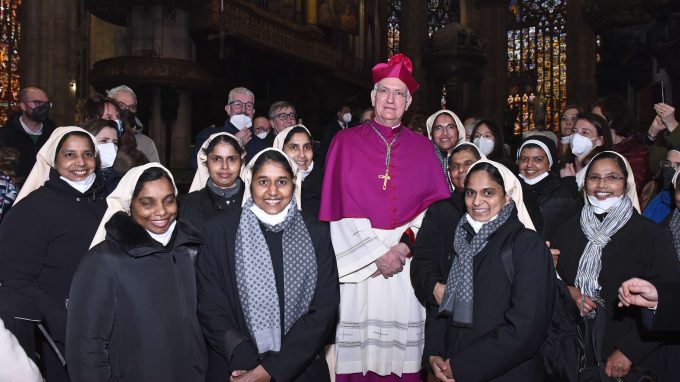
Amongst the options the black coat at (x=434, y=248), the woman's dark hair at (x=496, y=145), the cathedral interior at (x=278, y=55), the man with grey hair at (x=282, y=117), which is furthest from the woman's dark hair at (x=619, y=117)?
the man with grey hair at (x=282, y=117)

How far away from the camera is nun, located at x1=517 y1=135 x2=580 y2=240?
476cm

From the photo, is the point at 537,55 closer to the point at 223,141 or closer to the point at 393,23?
the point at 393,23

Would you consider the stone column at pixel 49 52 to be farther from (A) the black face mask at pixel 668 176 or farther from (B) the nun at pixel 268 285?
(A) the black face mask at pixel 668 176

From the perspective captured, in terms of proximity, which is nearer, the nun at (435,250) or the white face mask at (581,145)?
the nun at (435,250)

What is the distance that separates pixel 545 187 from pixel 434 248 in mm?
1444

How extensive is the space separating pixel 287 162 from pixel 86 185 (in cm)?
125

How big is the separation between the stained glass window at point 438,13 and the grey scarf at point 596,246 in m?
27.7

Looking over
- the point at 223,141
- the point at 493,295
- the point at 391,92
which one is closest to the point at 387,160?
the point at 391,92

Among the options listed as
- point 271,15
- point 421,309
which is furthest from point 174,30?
point 421,309

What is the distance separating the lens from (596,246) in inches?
151

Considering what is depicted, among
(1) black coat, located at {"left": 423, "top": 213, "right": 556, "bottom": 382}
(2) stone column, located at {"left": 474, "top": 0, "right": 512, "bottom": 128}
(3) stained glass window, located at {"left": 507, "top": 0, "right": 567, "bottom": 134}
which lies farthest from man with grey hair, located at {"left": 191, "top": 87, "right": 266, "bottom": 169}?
(3) stained glass window, located at {"left": 507, "top": 0, "right": 567, "bottom": 134}

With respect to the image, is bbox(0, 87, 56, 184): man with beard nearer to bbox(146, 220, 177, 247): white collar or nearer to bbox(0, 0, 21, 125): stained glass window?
bbox(146, 220, 177, 247): white collar

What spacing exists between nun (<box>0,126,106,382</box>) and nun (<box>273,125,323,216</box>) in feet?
5.01

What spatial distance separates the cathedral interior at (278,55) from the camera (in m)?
6.98
